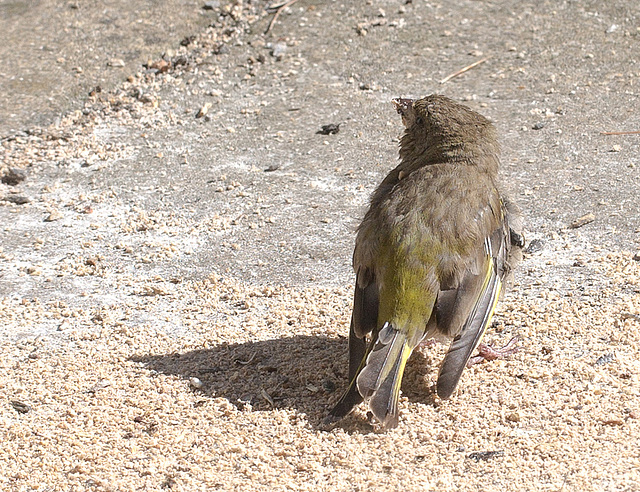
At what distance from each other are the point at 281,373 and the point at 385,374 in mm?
861

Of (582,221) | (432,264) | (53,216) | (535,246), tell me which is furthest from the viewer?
(53,216)

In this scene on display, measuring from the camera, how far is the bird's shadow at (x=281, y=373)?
4.62 meters

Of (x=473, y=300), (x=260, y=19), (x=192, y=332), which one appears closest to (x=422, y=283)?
(x=473, y=300)

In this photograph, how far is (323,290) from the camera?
5859 mm

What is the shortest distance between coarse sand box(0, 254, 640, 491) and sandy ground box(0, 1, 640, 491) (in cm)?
1

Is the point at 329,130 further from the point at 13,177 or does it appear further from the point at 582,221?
the point at 13,177

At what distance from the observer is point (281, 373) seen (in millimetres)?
4930

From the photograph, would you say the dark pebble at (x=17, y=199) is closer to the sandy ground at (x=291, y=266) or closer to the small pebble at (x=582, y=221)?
the sandy ground at (x=291, y=266)

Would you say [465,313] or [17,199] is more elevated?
[465,313]

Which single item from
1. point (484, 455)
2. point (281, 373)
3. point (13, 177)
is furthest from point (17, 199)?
point (484, 455)

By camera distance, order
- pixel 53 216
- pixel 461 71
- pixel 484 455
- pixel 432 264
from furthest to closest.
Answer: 1. pixel 461 71
2. pixel 53 216
3. pixel 432 264
4. pixel 484 455

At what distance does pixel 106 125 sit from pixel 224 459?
4831mm

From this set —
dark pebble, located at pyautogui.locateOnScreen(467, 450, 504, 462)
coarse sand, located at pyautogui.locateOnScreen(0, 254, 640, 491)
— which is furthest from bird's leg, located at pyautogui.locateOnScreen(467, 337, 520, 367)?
dark pebble, located at pyautogui.locateOnScreen(467, 450, 504, 462)

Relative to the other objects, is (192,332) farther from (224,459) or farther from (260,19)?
(260,19)
